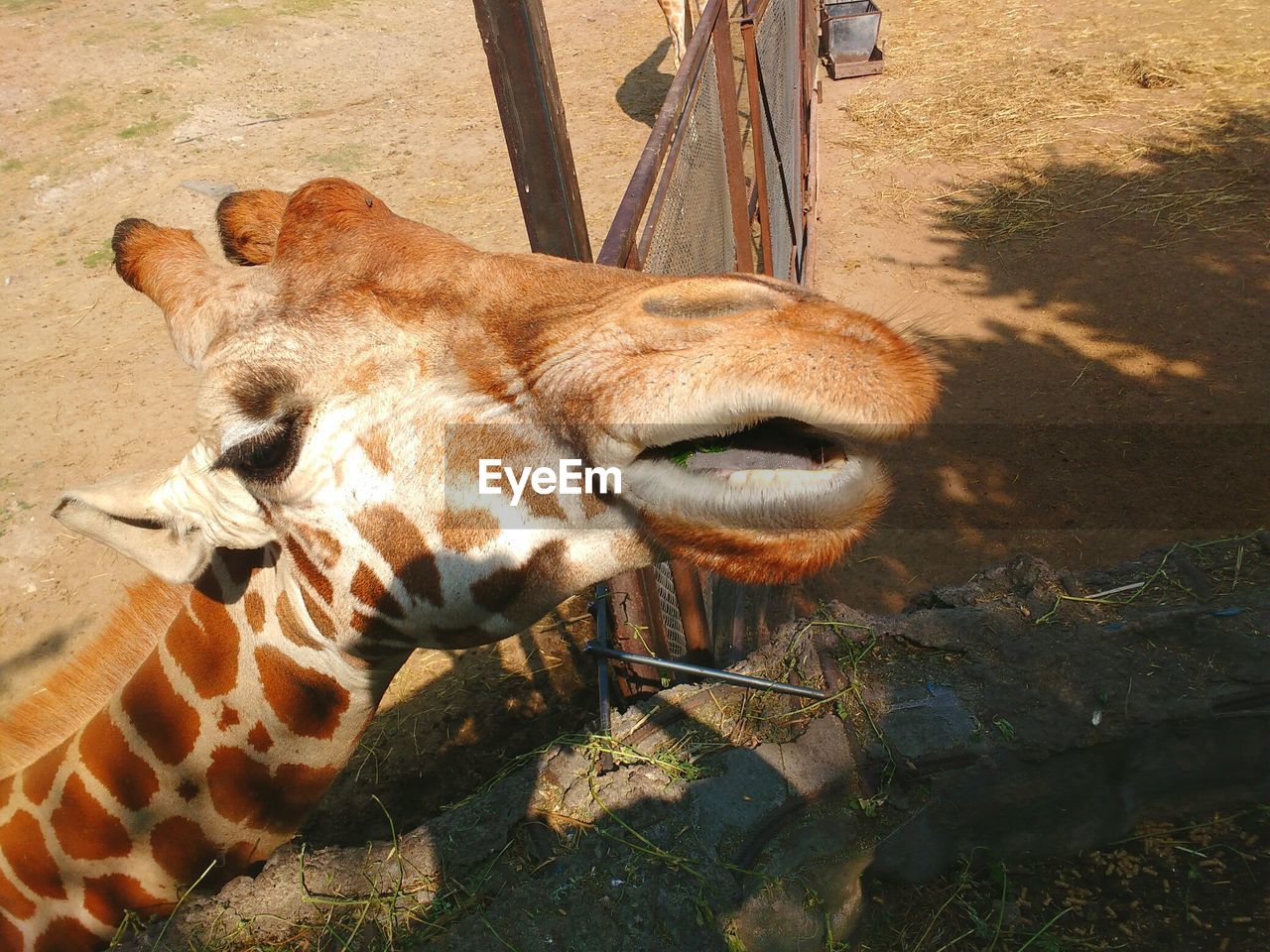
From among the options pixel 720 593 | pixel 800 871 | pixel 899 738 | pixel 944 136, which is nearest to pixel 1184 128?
pixel 944 136

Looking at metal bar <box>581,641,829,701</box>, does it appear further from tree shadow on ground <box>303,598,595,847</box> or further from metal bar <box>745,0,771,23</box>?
metal bar <box>745,0,771,23</box>

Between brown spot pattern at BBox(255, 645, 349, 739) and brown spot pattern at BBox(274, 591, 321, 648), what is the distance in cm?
7

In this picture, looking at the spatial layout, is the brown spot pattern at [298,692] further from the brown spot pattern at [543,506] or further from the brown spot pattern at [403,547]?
the brown spot pattern at [543,506]

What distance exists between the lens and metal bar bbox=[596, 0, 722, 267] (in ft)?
6.88

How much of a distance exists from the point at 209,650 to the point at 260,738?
0.89ft

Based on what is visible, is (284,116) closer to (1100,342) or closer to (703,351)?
(1100,342)

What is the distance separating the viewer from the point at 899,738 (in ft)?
8.24

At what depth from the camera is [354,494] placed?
69.0 inches

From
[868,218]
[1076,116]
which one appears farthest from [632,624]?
[1076,116]

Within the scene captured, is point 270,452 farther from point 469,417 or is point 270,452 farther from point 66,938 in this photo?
point 66,938

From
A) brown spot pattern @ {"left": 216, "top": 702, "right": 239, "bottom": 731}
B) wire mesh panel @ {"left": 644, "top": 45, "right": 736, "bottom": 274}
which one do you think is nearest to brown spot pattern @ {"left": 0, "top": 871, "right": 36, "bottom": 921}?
brown spot pattern @ {"left": 216, "top": 702, "right": 239, "bottom": 731}

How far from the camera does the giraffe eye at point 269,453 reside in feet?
5.48

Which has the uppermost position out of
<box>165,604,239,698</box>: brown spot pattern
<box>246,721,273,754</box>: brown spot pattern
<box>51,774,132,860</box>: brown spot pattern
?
<box>165,604,239,698</box>: brown spot pattern

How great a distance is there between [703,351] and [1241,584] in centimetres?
271
